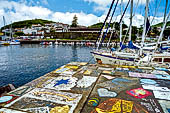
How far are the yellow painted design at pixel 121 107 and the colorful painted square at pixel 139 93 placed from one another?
93cm

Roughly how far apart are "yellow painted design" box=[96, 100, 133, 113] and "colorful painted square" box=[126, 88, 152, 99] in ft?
3.04

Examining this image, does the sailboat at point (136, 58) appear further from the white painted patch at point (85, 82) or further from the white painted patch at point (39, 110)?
the white painted patch at point (39, 110)

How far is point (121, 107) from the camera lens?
5180mm

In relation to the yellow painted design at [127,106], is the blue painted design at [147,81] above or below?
above

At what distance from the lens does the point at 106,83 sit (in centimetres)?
788

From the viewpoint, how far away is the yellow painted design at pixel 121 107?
4902 mm

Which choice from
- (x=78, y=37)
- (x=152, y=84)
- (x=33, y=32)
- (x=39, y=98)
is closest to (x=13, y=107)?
(x=39, y=98)

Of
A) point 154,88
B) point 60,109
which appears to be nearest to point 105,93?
point 60,109

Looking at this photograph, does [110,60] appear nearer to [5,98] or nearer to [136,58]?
[136,58]

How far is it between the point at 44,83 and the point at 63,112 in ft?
12.1

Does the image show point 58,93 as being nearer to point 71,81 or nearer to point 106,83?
point 71,81

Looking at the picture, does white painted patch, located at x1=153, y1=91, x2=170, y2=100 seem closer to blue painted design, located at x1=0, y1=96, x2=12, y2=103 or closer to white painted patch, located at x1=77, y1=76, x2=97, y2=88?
white painted patch, located at x1=77, y1=76, x2=97, y2=88

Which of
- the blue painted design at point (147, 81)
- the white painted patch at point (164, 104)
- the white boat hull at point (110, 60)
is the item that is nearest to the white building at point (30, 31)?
the white boat hull at point (110, 60)

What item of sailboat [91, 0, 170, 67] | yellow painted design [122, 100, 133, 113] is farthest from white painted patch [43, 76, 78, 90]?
sailboat [91, 0, 170, 67]
